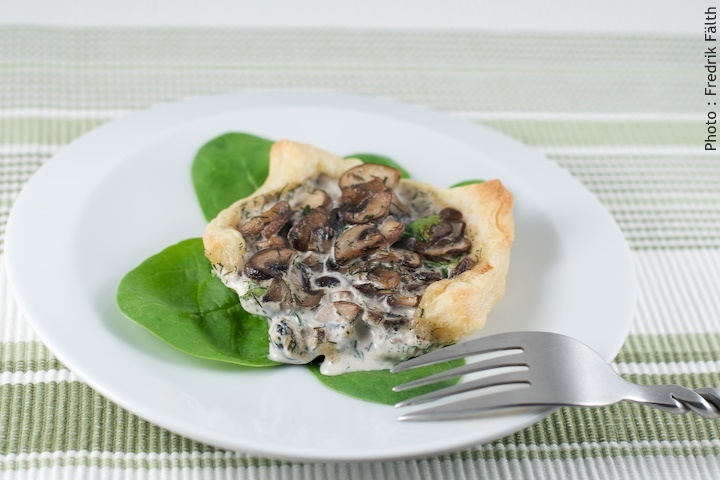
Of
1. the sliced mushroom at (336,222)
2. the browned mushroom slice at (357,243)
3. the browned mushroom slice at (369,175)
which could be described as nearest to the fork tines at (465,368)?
the browned mushroom slice at (357,243)

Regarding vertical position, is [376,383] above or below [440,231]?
below

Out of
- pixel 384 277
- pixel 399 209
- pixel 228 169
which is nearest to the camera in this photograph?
pixel 384 277

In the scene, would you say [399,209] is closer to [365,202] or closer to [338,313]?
[365,202]

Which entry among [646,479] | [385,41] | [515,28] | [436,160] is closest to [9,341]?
[436,160]

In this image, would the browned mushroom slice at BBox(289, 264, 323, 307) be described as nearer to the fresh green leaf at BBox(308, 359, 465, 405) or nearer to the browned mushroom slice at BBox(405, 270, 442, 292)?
the fresh green leaf at BBox(308, 359, 465, 405)

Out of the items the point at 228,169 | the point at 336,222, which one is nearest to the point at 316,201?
the point at 336,222

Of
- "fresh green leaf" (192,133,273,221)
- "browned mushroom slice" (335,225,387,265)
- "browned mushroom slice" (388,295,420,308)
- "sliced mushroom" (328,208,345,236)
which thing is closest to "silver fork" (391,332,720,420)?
"browned mushroom slice" (388,295,420,308)
